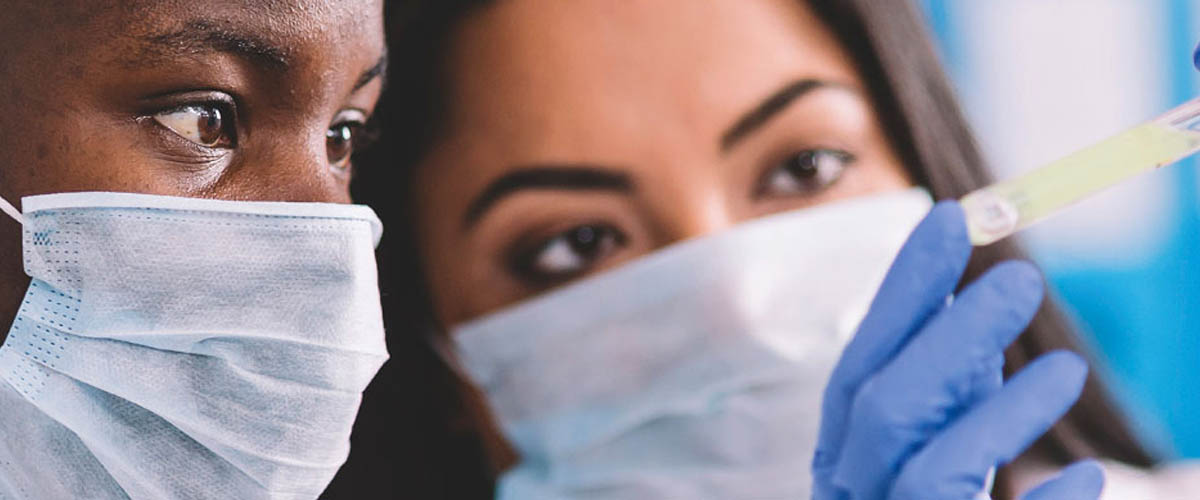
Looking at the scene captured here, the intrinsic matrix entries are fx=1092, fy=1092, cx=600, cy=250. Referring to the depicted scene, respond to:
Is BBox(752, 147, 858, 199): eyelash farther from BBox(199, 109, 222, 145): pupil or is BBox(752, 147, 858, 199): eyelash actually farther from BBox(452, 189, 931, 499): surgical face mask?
BBox(199, 109, 222, 145): pupil

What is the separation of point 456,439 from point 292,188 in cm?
78

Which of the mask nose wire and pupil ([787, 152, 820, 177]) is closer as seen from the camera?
the mask nose wire

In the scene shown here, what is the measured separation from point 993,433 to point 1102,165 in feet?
0.73

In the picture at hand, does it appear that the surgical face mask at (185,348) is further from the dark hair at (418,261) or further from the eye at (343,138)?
the dark hair at (418,261)

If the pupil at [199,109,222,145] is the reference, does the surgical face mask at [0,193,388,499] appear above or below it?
below

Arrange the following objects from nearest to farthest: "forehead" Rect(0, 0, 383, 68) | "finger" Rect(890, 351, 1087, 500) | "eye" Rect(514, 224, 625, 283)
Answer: "forehead" Rect(0, 0, 383, 68), "finger" Rect(890, 351, 1087, 500), "eye" Rect(514, 224, 625, 283)

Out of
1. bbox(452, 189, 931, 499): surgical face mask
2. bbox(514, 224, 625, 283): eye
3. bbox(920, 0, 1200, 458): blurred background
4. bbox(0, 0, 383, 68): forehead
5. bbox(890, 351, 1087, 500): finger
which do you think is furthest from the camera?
bbox(920, 0, 1200, 458): blurred background

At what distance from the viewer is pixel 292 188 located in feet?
A: 2.56

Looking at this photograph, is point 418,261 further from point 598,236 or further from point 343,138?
point 343,138

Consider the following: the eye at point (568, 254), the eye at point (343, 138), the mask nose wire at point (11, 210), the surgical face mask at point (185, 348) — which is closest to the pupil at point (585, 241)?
the eye at point (568, 254)

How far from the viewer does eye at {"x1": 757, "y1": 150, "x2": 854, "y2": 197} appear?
1243 mm

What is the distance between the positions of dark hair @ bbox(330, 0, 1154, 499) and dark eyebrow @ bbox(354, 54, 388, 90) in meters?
0.40

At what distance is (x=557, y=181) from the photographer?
1.21 metres

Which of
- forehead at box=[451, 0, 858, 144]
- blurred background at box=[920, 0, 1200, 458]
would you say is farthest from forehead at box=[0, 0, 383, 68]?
blurred background at box=[920, 0, 1200, 458]
